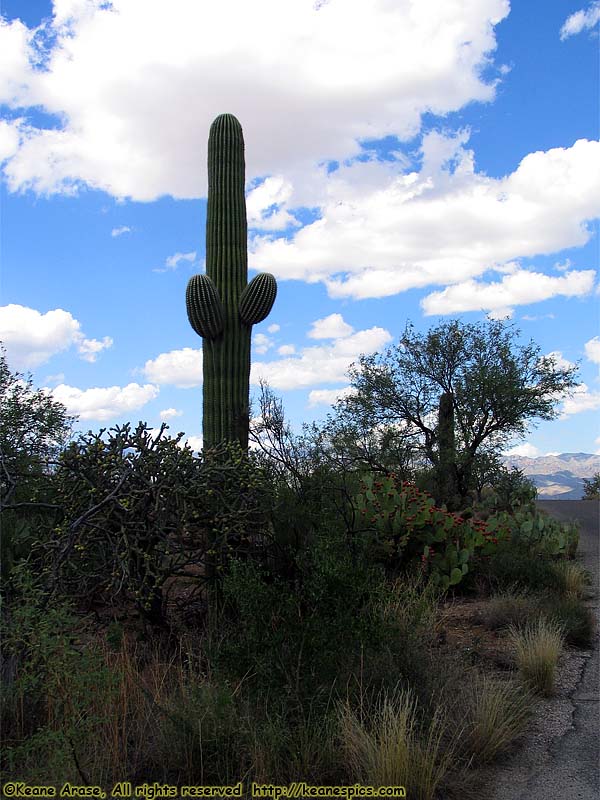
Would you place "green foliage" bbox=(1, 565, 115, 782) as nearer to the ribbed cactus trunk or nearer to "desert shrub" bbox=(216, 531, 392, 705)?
"desert shrub" bbox=(216, 531, 392, 705)

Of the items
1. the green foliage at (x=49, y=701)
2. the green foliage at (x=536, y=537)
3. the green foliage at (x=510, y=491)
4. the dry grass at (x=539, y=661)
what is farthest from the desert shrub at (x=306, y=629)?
the green foliage at (x=510, y=491)

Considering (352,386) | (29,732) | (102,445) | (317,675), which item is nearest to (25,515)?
(102,445)

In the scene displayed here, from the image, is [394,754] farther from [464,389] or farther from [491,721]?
[464,389]

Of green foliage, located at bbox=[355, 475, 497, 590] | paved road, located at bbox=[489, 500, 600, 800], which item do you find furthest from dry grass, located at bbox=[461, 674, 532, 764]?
green foliage, located at bbox=[355, 475, 497, 590]

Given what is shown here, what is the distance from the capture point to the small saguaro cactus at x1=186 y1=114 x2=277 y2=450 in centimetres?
1235

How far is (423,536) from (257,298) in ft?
17.5

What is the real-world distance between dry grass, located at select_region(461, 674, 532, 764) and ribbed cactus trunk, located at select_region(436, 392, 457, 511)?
12.3 meters

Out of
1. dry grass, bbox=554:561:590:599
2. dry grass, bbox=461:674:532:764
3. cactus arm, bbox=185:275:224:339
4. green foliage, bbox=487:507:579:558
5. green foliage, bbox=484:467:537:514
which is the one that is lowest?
dry grass, bbox=461:674:532:764

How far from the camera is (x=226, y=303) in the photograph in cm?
1287

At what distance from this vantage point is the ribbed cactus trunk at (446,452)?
58.1 ft

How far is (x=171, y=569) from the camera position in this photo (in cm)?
632

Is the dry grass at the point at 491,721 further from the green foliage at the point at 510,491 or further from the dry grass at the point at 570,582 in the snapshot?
the green foliage at the point at 510,491

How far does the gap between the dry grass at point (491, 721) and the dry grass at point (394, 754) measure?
0.22m

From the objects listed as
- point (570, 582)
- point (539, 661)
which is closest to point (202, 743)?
point (539, 661)
